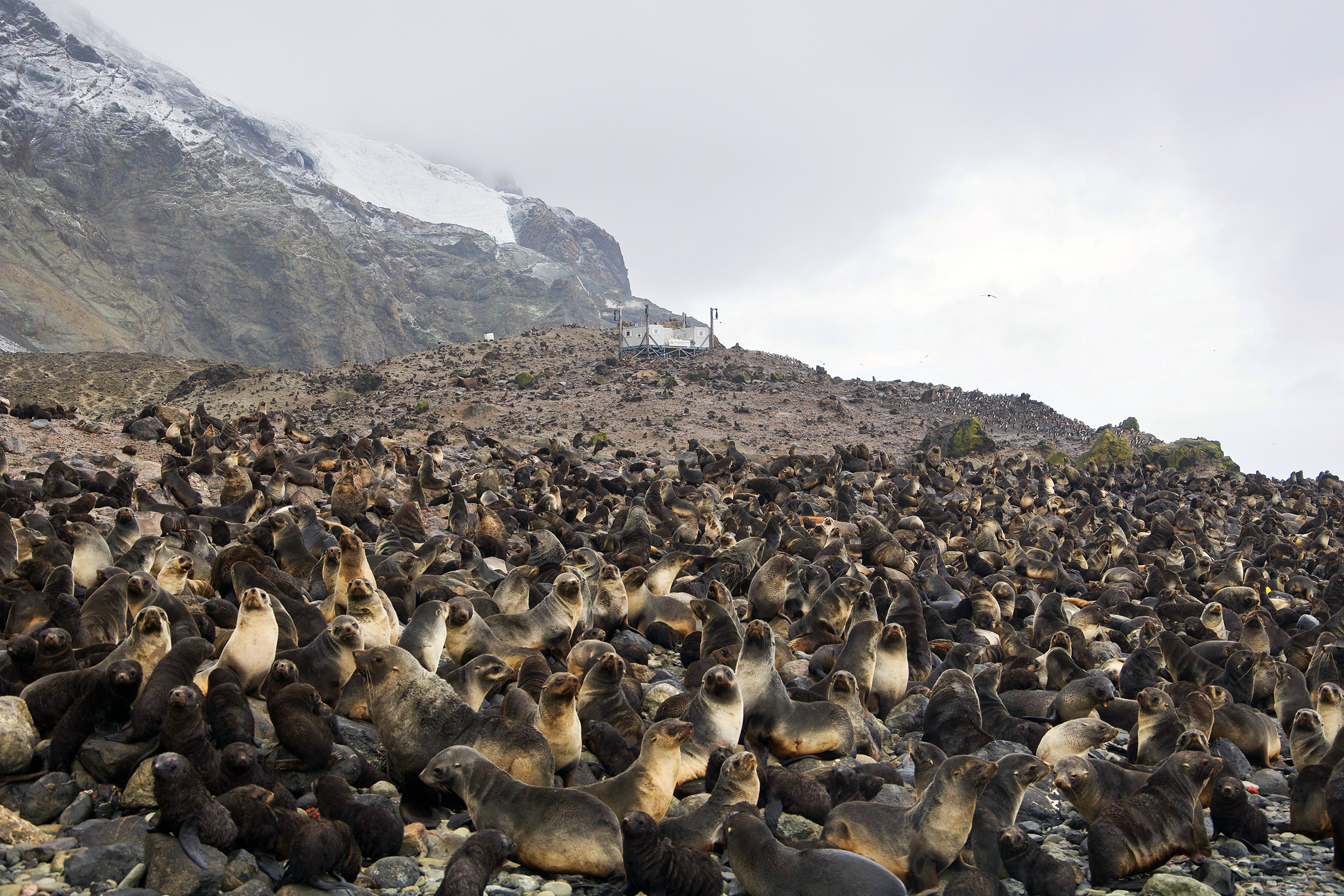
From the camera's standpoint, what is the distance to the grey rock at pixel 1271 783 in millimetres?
6660

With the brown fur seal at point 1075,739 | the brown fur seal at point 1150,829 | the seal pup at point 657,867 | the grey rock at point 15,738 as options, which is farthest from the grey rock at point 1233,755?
the grey rock at point 15,738

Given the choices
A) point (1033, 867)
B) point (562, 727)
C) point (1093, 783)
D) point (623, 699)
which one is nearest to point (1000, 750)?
point (1093, 783)

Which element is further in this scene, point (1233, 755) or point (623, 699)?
point (1233, 755)

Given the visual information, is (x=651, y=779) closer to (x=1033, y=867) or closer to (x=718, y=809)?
(x=718, y=809)

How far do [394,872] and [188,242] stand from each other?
122 meters

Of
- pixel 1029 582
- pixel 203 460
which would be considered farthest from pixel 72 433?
pixel 1029 582

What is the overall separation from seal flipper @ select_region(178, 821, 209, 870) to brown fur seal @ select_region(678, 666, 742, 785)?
283 cm

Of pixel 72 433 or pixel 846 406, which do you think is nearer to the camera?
pixel 72 433

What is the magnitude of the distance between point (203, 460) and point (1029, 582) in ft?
44.3

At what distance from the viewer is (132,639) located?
5832mm

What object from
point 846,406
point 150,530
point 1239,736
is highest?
point 846,406

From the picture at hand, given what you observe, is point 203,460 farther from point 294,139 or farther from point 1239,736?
point 294,139

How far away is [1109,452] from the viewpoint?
1307 inches

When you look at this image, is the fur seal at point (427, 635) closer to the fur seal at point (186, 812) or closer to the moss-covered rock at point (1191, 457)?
the fur seal at point (186, 812)
